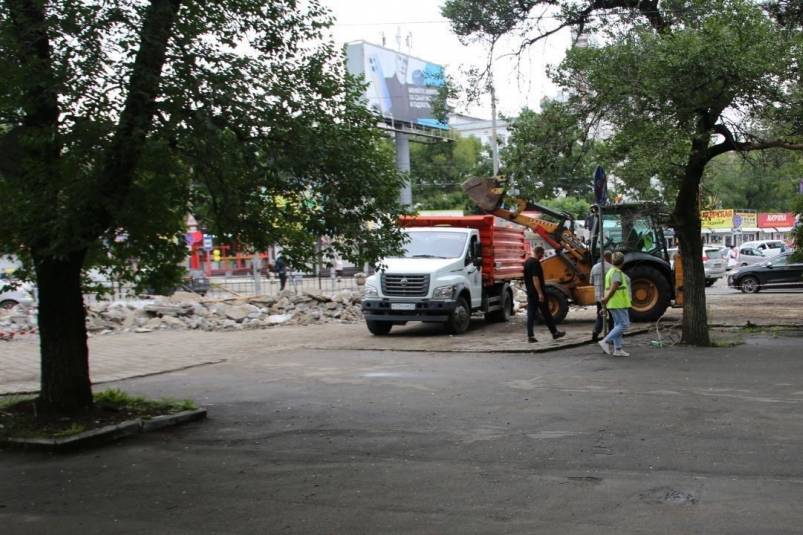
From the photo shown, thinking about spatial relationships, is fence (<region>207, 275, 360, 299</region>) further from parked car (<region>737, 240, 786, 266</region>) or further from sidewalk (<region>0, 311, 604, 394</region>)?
parked car (<region>737, 240, 786, 266</region>)

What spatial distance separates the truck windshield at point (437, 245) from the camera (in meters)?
19.5

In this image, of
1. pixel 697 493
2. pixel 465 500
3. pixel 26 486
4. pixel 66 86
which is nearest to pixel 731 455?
pixel 697 493

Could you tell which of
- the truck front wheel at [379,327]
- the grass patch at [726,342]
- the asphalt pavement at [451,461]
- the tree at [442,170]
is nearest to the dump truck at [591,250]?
the grass patch at [726,342]

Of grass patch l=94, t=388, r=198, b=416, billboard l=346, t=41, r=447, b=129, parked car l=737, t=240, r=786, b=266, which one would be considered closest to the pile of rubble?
grass patch l=94, t=388, r=198, b=416

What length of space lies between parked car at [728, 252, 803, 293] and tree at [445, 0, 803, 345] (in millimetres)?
18565

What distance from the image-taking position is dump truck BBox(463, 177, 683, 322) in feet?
63.9

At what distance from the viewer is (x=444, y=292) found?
18.5 meters

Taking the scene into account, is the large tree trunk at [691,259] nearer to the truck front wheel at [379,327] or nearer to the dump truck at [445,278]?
the dump truck at [445,278]

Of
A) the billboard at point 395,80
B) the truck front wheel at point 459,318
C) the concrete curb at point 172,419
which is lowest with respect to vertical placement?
the concrete curb at point 172,419

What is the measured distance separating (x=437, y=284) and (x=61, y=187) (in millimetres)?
11770

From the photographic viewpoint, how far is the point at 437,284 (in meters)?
18.4

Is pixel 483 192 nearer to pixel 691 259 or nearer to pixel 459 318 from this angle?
pixel 459 318

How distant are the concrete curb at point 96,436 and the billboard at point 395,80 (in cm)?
3707

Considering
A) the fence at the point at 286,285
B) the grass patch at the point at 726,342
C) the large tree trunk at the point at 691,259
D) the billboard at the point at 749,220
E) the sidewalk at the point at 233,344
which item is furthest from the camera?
the billboard at the point at 749,220
